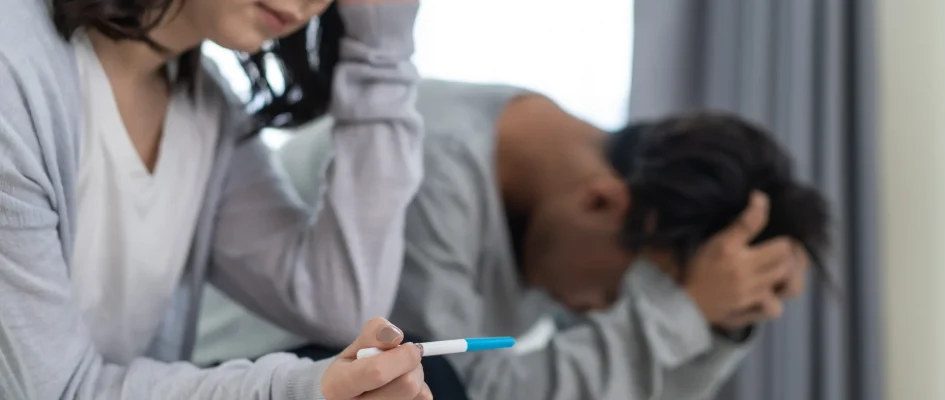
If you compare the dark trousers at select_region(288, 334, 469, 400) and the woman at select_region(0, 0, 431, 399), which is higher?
→ the woman at select_region(0, 0, 431, 399)

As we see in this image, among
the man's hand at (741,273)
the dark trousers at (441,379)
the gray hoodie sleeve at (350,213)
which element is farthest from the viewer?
the man's hand at (741,273)

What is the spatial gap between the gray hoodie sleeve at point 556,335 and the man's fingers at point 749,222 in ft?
0.30

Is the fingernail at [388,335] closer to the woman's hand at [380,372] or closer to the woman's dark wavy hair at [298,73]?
the woman's hand at [380,372]

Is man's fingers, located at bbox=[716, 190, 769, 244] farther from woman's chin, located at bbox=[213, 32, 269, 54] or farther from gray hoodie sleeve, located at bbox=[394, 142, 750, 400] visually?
woman's chin, located at bbox=[213, 32, 269, 54]

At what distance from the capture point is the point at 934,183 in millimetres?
→ 1143

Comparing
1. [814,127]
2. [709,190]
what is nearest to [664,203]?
[709,190]

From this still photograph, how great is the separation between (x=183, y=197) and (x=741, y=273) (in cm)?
61

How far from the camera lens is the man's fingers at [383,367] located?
527 mm

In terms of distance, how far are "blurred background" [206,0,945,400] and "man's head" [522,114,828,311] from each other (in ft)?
0.57

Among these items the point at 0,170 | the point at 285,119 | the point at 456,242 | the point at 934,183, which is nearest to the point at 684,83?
the point at 934,183

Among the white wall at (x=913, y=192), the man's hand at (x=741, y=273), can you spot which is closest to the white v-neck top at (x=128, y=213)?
the man's hand at (x=741, y=273)

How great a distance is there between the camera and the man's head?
1.02m

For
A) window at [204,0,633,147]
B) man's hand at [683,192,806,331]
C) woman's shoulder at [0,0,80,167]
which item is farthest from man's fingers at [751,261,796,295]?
woman's shoulder at [0,0,80,167]

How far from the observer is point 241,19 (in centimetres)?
75
